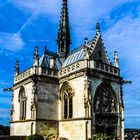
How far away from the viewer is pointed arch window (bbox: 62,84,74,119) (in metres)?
32.6

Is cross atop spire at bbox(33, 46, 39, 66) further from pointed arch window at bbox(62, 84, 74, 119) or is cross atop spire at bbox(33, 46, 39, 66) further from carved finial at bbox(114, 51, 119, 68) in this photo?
carved finial at bbox(114, 51, 119, 68)

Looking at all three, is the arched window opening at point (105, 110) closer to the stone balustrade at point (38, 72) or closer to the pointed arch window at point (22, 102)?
the stone balustrade at point (38, 72)

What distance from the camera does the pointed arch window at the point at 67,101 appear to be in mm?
32594

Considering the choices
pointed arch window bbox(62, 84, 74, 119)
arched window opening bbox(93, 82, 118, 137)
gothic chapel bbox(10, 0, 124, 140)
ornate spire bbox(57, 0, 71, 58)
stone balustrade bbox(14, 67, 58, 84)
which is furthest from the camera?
ornate spire bbox(57, 0, 71, 58)

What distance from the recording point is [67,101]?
109 feet

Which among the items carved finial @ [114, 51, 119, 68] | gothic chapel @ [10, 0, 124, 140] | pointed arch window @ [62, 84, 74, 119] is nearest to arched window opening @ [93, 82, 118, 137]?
gothic chapel @ [10, 0, 124, 140]

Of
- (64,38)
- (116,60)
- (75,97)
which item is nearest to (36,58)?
(75,97)

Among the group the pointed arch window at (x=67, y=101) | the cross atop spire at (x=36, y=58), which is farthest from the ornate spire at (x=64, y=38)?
the pointed arch window at (x=67, y=101)

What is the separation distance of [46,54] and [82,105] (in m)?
10.0

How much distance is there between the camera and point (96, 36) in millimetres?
34469

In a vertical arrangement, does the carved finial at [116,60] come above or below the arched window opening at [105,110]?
above

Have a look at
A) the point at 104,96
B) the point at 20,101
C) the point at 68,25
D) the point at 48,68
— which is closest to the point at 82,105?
the point at 104,96

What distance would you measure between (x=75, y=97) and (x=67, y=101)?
1661 mm

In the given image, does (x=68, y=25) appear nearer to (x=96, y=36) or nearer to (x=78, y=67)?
(x=96, y=36)
